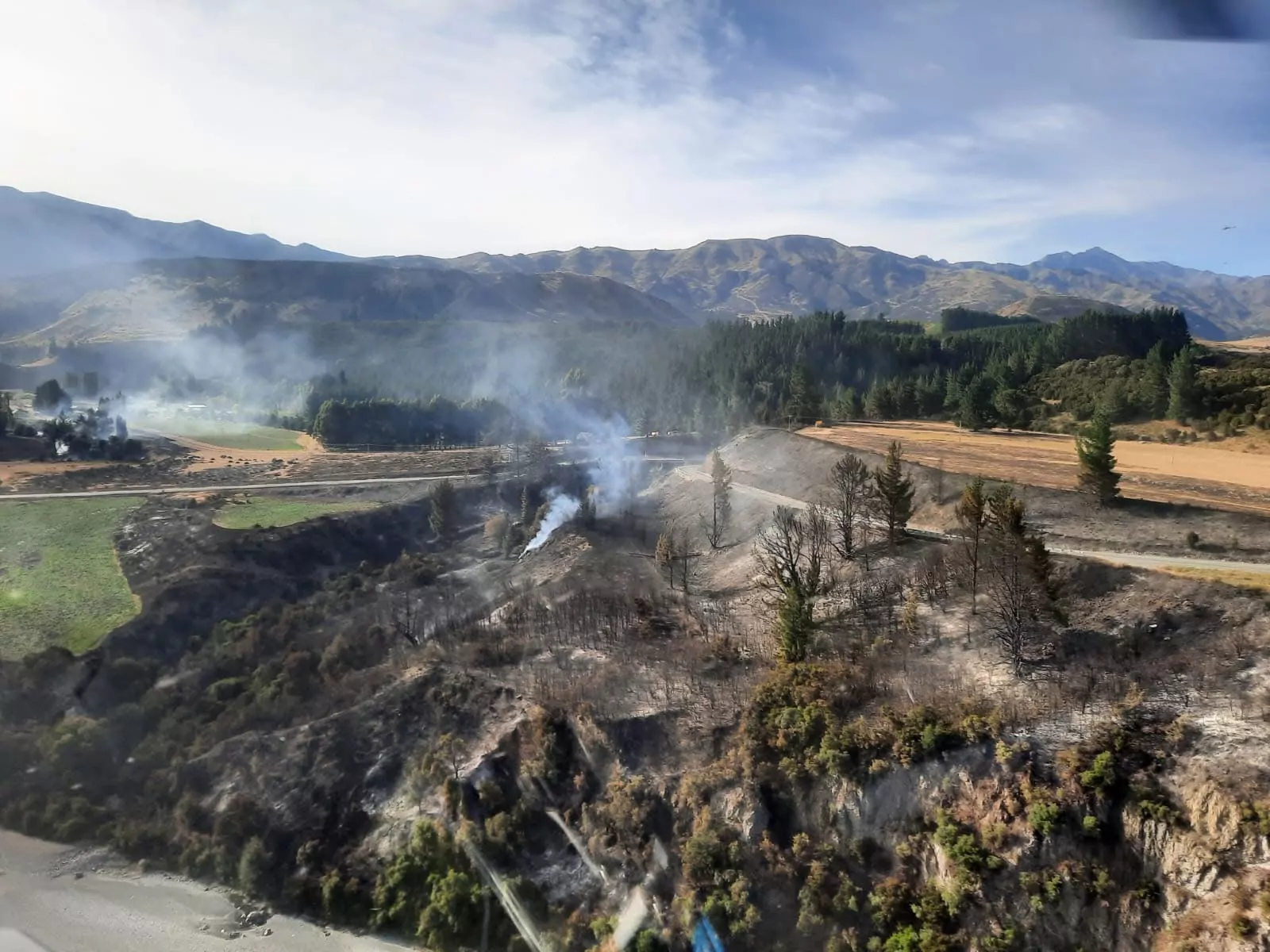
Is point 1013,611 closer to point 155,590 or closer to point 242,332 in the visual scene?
point 155,590

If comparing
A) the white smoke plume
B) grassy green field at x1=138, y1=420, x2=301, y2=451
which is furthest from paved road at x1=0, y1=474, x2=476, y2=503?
grassy green field at x1=138, y1=420, x2=301, y2=451

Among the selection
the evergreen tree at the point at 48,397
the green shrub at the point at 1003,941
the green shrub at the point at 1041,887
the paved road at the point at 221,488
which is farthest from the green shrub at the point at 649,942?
the evergreen tree at the point at 48,397

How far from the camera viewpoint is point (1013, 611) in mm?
23797

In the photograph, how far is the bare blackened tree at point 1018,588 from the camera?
2411 cm

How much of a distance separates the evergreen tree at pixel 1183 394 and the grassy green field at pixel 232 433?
287ft

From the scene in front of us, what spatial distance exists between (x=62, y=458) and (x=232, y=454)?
15.0 metres

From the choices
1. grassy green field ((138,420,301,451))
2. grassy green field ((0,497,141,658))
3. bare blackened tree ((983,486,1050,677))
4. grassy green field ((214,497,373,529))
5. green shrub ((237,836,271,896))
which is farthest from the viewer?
grassy green field ((138,420,301,451))

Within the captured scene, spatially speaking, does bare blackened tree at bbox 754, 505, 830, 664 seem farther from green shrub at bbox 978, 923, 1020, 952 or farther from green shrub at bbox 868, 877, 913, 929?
green shrub at bbox 978, 923, 1020, 952

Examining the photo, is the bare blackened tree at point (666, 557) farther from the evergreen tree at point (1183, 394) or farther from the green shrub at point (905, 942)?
the evergreen tree at point (1183, 394)

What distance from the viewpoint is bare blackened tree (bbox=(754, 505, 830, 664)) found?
25.5 m

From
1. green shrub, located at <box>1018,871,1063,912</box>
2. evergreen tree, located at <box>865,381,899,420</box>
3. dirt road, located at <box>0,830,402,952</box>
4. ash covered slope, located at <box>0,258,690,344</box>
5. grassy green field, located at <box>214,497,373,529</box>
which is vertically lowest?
dirt road, located at <box>0,830,402,952</box>

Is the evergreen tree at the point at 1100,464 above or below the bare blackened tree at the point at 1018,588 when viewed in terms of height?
above

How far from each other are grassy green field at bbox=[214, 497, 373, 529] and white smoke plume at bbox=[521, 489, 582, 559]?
15033 mm

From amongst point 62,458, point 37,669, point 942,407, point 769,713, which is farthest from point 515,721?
point 62,458
